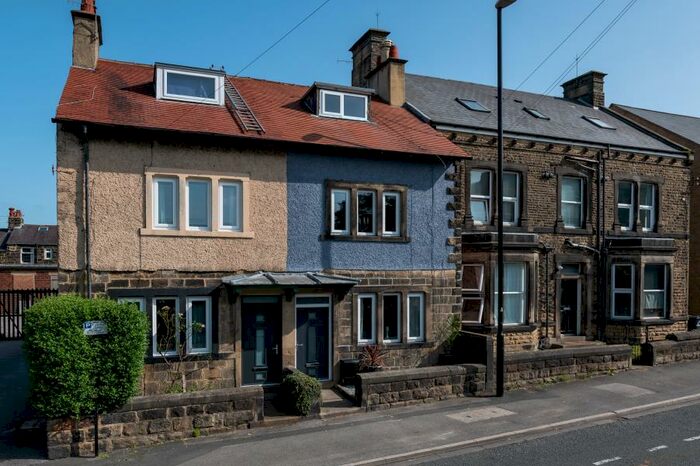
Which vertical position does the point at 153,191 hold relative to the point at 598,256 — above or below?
above

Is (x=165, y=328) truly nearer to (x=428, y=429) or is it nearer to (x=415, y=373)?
(x=415, y=373)

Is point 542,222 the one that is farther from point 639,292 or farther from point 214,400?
point 214,400

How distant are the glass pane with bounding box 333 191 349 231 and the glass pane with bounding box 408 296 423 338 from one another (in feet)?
8.96

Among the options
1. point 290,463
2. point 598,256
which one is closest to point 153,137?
point 290,463

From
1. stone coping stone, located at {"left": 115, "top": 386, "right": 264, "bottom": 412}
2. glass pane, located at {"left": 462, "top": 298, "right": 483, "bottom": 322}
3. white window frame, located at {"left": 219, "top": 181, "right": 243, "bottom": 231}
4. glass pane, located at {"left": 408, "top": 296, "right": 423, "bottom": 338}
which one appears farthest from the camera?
glass pane, located at {"left": 462, "top": 298, "right": 483, "bottom": 322}

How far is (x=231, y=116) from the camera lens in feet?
41.5

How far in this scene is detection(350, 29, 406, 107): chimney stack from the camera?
1680 cm

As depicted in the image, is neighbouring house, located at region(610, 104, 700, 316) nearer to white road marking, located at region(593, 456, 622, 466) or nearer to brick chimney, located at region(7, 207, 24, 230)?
white road marking, located at region(593, 456, 622, 466)

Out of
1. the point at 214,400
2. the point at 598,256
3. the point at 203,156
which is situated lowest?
the point at 214,400

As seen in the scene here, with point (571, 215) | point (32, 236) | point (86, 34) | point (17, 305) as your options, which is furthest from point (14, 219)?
point (571, 215)

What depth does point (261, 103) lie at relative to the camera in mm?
14305

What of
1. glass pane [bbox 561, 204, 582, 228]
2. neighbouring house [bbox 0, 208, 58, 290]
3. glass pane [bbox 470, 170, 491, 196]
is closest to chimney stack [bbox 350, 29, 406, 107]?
glass pane [bbox 470, 170, 491, 196]

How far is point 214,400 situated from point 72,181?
558 centimetres

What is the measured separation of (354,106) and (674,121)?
1879 centimetres
